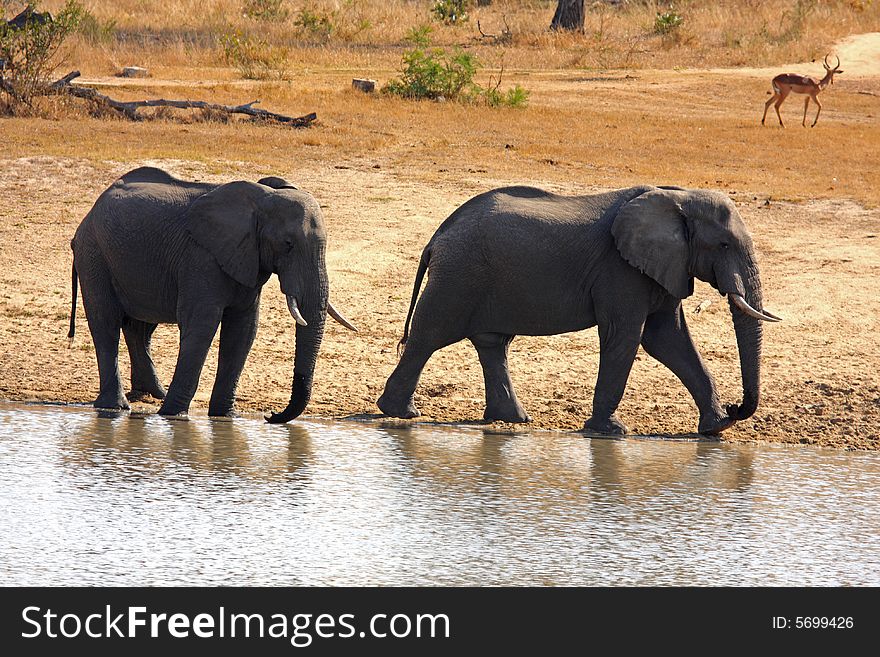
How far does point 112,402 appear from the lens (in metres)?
7.96

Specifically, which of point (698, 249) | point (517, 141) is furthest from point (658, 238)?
point (517, 141)

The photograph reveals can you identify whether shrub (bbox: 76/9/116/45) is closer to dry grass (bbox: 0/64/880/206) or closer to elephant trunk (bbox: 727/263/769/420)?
dry grass (bbox: 0/64/880/206)

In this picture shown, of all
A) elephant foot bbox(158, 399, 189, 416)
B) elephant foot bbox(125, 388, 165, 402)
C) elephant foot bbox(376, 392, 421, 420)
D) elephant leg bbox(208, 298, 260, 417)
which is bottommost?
elephant foot bbox(125, 388, 165, 402)

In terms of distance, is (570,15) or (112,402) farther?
(570,15)

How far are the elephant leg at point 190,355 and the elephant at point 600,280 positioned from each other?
110cm

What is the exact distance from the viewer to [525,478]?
22.1 feet

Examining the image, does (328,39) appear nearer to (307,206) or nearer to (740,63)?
(740,63)

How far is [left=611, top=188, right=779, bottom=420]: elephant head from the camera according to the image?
735 centimetres

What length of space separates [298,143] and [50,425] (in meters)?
9.20

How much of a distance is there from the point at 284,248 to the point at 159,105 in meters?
11.4

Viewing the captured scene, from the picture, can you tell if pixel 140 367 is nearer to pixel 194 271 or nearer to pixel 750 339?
pixel 194 271

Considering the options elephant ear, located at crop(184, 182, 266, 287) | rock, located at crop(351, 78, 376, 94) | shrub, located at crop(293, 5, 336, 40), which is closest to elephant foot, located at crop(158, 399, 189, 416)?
elephant ear, located at crop(184, 182, 266, 287)

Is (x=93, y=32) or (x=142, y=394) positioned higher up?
(x=93, y=32)
